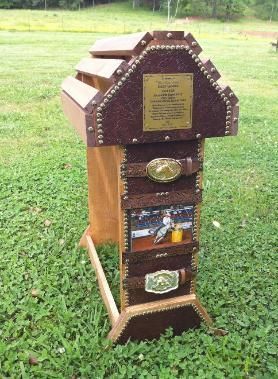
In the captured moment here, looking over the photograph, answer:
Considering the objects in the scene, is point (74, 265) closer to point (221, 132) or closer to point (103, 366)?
point (103, 366)

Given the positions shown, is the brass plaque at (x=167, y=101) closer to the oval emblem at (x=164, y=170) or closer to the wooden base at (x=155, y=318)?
the oval emblem at (x=164, y=170)

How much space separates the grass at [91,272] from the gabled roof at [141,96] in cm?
139

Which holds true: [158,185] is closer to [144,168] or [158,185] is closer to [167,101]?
[144,168]

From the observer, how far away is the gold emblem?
2.56 m

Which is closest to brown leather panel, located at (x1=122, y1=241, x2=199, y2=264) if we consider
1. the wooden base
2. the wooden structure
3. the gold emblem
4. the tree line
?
the wooden structure

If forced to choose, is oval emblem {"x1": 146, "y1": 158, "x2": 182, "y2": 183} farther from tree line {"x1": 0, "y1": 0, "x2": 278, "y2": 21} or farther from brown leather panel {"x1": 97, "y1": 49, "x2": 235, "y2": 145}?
tree line {"x1": 0, "y1": 0, "x2": 278, "y2": 21}

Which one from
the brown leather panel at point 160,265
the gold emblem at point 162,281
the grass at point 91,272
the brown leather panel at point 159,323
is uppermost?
the brown leather panel at point 160,265

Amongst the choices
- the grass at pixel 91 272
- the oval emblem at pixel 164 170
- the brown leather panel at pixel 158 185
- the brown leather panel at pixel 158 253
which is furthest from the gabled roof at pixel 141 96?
the grass at pixel 91 272

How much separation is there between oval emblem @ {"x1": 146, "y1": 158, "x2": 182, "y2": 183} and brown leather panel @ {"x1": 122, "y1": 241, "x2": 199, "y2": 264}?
459mm

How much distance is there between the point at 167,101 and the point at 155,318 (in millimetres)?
1405

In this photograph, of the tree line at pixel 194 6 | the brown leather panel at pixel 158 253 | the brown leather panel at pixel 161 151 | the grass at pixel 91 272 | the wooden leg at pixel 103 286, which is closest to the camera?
the brown leather panel at pixel 161 151

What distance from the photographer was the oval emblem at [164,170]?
228 centimetres

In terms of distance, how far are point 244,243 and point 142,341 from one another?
1583 mm

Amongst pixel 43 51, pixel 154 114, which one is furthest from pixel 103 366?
pixel 43 51
